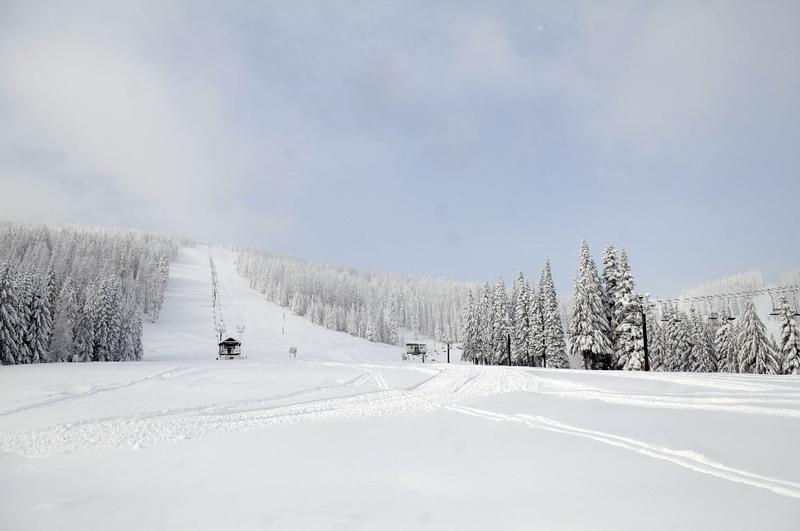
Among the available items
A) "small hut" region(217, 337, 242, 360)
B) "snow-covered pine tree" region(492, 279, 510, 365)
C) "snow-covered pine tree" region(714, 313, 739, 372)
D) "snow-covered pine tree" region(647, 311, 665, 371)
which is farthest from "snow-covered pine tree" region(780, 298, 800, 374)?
"small hut" region(217, 337, 242, 360)

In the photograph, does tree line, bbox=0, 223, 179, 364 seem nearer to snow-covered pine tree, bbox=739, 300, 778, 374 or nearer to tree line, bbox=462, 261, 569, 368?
tree line, bbox=462, 261, 569, 368

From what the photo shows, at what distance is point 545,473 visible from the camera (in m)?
7.28

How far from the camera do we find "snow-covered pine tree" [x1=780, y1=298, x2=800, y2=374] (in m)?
40.8

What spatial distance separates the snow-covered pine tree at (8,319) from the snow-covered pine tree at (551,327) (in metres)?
57.9

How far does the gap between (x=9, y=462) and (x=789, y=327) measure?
182 ft

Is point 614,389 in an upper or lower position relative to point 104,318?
lower

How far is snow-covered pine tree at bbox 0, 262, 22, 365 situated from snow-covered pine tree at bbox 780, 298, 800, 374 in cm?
7427

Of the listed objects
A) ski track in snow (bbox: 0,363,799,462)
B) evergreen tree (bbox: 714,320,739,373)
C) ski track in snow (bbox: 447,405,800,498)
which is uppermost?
evergreen tree (bbox: 714,320,739,373)

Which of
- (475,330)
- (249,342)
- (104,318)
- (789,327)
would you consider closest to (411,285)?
(249,342)

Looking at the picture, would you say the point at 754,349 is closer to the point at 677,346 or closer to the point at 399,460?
the point at 677,346

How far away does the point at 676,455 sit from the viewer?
26.7 ft

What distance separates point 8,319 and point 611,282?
61.2 meters

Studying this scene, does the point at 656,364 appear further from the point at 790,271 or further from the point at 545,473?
the point at 790,271

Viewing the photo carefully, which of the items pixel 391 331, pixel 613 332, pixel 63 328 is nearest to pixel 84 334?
pixel 63 328
